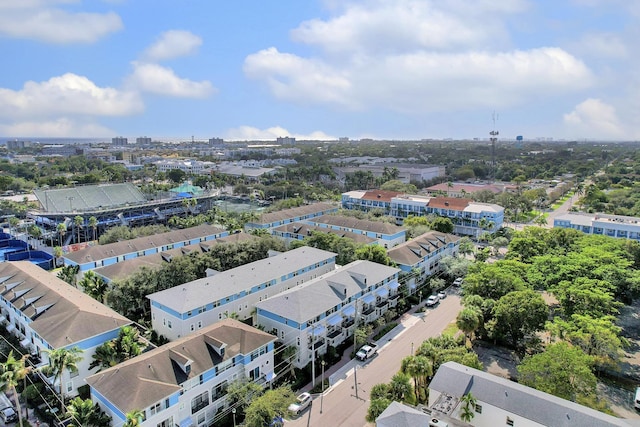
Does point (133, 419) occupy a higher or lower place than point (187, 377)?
higher

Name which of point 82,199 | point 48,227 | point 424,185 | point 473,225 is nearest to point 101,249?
point 48,227

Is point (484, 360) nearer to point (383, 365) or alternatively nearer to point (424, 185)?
point (383, 365)

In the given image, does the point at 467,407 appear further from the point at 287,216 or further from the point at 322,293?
the point at 287,216

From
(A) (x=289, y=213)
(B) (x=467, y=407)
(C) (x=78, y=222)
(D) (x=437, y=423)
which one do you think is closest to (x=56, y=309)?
(D) (x=437, y=423)

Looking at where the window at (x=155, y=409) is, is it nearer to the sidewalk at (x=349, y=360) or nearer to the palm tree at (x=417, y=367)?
the sidewalk at (x=349, y=360)

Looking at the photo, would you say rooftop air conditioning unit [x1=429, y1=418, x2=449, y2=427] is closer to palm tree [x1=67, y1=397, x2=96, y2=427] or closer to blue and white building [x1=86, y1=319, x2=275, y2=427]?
blue and white building [x1=86, y1=319, x2=275, y2=427]
